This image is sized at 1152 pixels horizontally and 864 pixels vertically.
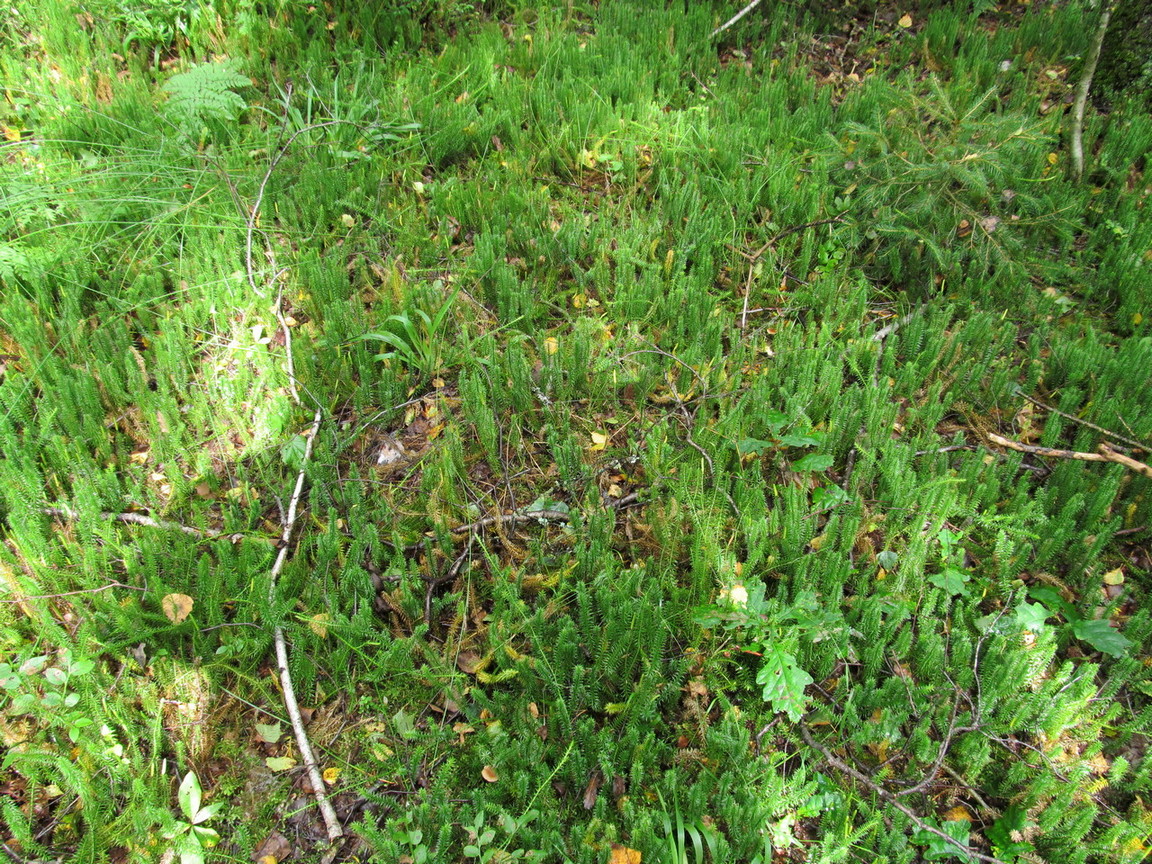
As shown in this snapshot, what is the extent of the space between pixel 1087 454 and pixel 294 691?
12.0 feet

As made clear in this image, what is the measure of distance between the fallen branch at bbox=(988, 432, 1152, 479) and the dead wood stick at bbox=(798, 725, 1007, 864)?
182 cm

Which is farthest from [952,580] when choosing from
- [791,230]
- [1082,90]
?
[1082,90]

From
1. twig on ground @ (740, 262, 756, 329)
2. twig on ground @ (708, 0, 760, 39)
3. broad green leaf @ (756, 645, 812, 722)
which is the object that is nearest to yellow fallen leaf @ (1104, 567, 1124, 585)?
broad green leaf @ (756, 645, 812, 722)

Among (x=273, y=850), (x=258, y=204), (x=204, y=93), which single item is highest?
(x=204, y=93)

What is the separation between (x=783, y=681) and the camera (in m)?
2.59

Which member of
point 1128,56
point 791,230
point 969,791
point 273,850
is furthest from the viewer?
point 1128,56

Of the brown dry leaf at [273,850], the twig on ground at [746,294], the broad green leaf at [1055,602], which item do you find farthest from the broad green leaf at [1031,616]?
the brown dry leaf at [273,850]

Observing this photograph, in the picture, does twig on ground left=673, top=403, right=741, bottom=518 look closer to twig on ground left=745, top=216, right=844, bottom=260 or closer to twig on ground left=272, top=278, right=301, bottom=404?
twig on ground left=745, top=216, right=844, bottom=260

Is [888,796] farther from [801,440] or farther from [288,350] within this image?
[288,350]

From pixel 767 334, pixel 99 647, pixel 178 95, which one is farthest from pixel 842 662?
pixel 178 95

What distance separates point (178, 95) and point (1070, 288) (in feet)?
19.3

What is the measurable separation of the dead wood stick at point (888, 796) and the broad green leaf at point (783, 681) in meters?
0.16

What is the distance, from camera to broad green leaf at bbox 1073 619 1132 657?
272 centimetres

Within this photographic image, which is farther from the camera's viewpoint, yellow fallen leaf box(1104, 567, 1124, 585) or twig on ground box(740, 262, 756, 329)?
twig on ground box(740, 262, 756, 329)
